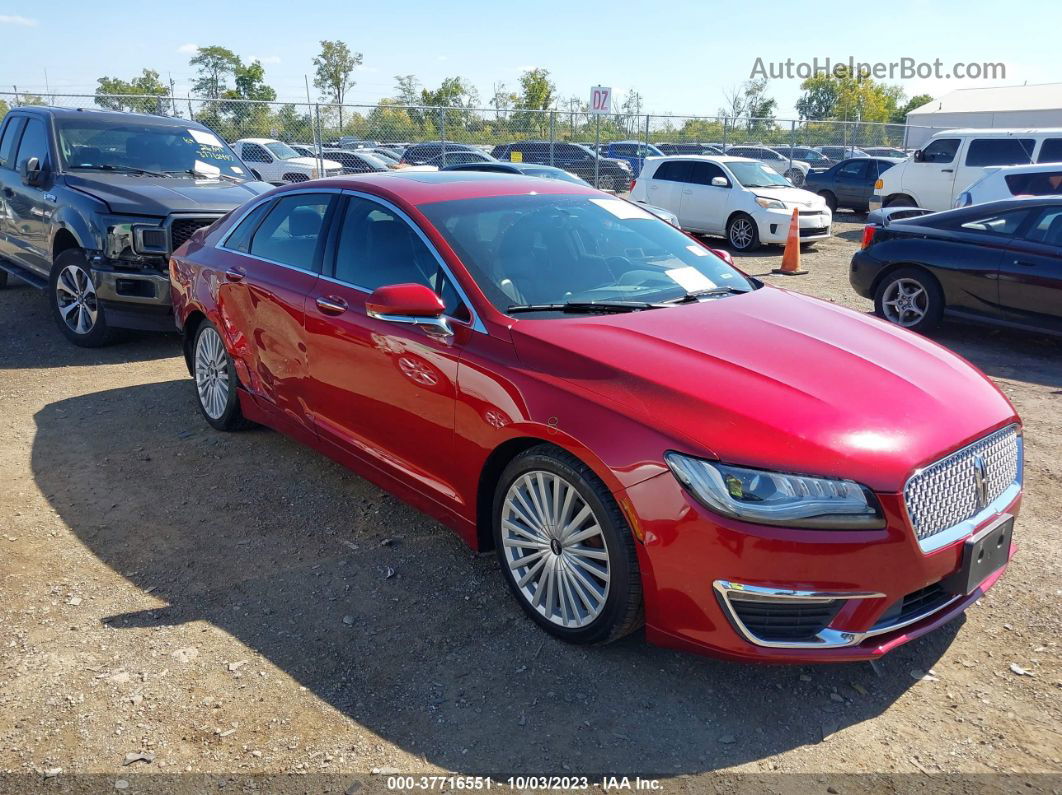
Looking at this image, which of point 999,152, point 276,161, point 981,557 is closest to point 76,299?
point 981,557

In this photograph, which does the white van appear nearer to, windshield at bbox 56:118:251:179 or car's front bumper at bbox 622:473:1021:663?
windshield at bbox 56:118:251:179

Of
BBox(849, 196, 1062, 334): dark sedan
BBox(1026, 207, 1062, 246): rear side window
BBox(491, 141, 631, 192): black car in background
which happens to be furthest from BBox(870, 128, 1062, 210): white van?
BBox(1026, 207, 1062, 246): rear side window

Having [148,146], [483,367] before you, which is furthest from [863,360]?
[148,146]

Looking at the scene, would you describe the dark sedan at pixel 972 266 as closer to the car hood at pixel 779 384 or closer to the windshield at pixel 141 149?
the car hood at pixel 779 384

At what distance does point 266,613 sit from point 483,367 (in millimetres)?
1382

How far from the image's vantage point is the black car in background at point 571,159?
74.6ft

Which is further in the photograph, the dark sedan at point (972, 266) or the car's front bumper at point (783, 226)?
the car's front bumper at point (783, 226)

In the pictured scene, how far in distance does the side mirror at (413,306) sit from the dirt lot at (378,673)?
1146 mm

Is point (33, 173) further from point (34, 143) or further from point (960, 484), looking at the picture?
point (960, 484)

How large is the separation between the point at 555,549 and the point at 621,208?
6.89 ft

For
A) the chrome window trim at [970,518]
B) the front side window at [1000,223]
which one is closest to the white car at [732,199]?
the front side window at [1000,223]

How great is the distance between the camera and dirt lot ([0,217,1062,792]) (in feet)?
9.02

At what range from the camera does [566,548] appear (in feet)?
10.5

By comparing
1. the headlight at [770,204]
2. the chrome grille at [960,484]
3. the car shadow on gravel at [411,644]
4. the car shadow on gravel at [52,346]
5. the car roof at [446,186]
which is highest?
the car roof at [446,186]
